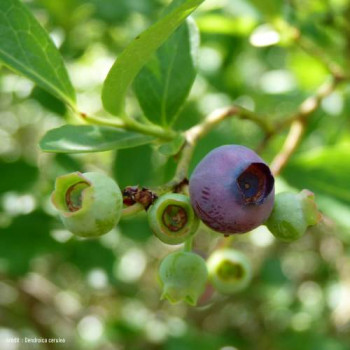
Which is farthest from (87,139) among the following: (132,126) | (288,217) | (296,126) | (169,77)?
(296,126)

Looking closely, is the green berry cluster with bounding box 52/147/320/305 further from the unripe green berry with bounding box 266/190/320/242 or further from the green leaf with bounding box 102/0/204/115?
the green leaf with bounding box 102/0/204/115

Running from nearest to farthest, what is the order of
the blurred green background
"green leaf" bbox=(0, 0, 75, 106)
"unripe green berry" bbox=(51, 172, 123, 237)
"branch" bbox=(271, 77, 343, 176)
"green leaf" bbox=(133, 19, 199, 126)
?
"unripe green berry" bbox=(51, 172, 123, 237) → "green leaf" bbox=(0, 0, 75, 106) → "green leaf" bbox=(133, 19, 199, 126) → "branch" bbox=(271, 77, 343, 176) → the blurred green background

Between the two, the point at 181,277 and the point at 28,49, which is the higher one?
the point at 28,49

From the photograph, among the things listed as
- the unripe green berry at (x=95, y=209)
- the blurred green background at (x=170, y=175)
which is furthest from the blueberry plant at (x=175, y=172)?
the blurred green background at (x=170, y=175)

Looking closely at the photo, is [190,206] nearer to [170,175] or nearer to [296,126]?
[170,175]

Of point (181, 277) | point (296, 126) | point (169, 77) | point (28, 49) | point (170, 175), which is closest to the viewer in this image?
point (181, 277)

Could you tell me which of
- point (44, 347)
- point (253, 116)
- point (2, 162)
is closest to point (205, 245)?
point (44, 347)

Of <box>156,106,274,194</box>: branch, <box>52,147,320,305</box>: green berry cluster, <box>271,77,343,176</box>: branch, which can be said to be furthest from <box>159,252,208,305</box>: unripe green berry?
<box>271,77,343,176</box>: branch

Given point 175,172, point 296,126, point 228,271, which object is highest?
point 175,172
